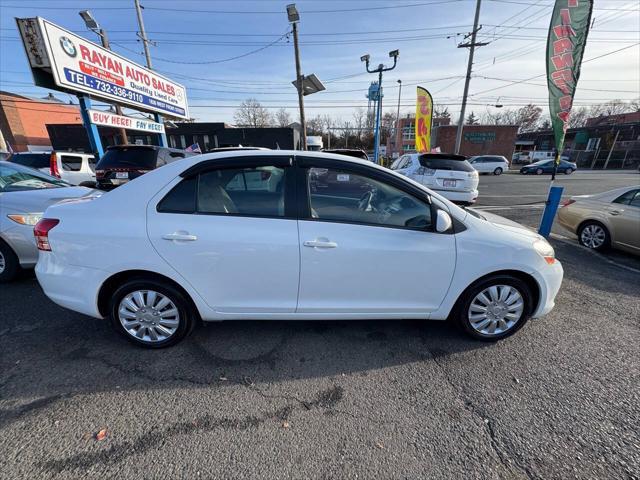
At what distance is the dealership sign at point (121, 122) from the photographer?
7.83 m

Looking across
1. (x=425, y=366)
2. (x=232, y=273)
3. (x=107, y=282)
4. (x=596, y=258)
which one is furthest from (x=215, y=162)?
(x=596, y=258)

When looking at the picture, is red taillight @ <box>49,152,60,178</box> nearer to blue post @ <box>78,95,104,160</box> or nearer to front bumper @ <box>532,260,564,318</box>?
blue post @ <box>78,95,104,160</box>

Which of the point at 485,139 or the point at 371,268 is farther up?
the point at 485,139

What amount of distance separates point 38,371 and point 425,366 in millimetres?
3166

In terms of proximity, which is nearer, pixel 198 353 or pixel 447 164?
pixel 198 353

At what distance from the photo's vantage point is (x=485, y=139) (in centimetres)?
3656

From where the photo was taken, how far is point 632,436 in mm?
1721

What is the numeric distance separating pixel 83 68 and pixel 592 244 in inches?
490

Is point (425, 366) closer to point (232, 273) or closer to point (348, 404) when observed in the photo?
point (348, 404)

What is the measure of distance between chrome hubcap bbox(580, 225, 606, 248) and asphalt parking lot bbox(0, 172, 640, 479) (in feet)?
9.02

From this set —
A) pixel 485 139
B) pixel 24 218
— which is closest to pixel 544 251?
pixel 24 218

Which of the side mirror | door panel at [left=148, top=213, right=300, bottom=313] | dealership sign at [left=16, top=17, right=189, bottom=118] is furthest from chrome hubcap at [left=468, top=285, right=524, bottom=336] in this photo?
dealership sign at [left=16, top=17, right=189, bottom=118]

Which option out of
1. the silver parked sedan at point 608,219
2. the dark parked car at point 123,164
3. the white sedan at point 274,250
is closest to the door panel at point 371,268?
the white sedan at point 274,250

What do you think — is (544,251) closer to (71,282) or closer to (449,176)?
(71,282)
